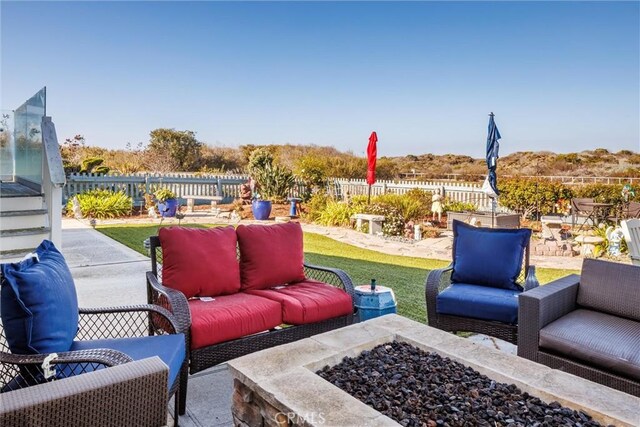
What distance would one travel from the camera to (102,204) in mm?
11031

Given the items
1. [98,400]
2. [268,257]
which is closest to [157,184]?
[268,257]

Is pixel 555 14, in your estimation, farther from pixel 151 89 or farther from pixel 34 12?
pixel 151 89

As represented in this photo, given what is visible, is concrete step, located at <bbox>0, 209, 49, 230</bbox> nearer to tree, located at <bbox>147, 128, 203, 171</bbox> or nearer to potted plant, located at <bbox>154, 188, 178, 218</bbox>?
potted plant, located at <bbox>154, 188, 178, 218</bbox>

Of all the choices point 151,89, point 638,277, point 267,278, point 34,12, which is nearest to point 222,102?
point 151,89

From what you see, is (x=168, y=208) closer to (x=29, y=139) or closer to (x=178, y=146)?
(x=29, y=139)

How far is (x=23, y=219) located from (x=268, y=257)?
3.44m

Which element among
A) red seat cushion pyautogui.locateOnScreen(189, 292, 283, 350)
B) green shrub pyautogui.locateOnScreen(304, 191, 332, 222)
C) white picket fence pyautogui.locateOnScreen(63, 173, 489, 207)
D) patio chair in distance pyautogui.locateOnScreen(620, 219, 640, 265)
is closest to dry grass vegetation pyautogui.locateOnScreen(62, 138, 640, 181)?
white picket fence pyautogui.locateOnScreen(63, 173, 489, 207)

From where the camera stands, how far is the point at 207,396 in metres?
2.39

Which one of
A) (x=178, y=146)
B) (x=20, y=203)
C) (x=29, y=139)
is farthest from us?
(x=178, y=146)

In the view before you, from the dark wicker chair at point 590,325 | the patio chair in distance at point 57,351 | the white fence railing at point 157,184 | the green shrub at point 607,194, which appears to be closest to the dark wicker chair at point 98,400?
the patio chair in distance at point 57,351

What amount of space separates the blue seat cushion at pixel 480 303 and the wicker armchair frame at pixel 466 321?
0.03 metres

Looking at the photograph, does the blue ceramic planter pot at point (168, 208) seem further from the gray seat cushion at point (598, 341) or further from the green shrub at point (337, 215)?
the gray seat cushion at point (598, 341)

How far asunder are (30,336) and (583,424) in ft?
6.69

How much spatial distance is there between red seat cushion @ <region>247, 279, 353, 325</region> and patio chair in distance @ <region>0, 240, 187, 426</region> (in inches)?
32.9
